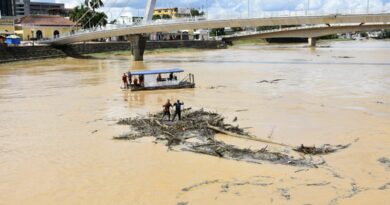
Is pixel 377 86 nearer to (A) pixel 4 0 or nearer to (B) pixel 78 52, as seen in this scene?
(B) pixel 78 52

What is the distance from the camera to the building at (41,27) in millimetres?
80412

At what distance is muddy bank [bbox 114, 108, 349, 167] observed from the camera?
13664 mm

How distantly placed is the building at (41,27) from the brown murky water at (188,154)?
53.9 meters

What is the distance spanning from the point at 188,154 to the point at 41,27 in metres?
73.2

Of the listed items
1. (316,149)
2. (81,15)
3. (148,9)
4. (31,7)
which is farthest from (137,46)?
(31,7)

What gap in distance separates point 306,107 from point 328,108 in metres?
1.00

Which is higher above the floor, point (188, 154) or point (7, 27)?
point (7, 27)

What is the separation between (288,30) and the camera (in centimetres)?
8488

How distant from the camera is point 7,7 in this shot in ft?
402

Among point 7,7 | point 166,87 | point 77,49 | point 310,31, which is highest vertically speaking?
point 7,7

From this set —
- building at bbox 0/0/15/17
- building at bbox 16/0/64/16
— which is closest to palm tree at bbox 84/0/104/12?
building at bbox 0/0/15/17

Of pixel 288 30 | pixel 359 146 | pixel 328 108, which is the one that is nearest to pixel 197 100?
pixel 328 108

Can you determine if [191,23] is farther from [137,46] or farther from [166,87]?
[166,87]

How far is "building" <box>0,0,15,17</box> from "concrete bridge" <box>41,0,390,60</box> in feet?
204
